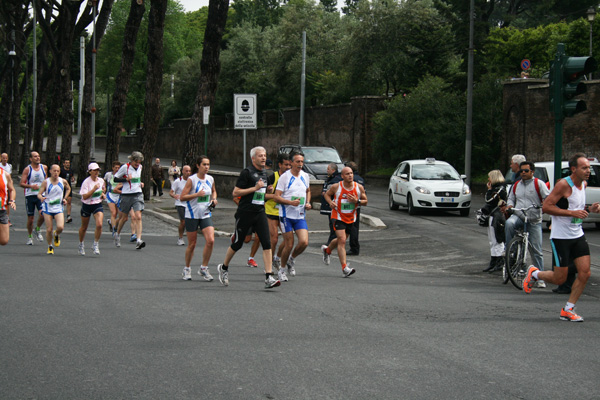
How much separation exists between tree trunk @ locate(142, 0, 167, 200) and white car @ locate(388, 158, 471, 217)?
8.40 m

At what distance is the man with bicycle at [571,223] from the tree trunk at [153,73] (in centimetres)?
2034

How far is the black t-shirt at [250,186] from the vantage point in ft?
35.9

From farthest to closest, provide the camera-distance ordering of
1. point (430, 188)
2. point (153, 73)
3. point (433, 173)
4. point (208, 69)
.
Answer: point (153, 73) < point (433, 173) < point (208, 69) < point (430, 188)

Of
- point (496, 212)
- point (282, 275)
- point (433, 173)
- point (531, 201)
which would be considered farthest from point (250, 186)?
point (433, 173)

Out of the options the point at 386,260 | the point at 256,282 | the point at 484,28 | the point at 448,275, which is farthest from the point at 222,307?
the point at 484,28

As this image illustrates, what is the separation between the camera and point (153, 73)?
1108 inches

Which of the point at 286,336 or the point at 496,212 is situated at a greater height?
the point at 496,212

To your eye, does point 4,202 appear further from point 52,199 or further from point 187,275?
point 52,199

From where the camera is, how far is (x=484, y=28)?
43000 mm

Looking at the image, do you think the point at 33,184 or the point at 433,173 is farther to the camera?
the point at 433,173

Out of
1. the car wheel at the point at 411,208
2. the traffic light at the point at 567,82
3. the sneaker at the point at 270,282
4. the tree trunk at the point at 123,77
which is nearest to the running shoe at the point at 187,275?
the sneaker at the point at 270,282

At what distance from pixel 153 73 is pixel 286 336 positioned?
21567 mm

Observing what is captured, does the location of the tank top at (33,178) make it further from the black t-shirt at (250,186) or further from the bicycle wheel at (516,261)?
the bicycle wheel at (516,261)

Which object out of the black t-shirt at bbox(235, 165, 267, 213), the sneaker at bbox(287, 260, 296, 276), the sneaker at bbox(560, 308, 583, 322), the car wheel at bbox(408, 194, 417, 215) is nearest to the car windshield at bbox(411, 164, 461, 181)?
the car wheel at bbox(408, 194, 417, 215)
